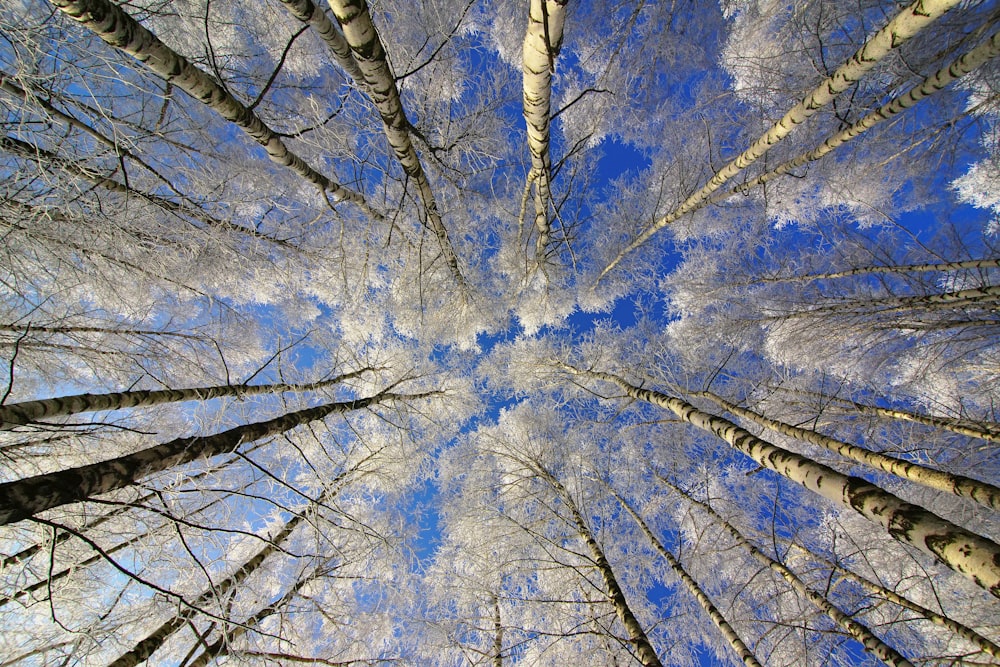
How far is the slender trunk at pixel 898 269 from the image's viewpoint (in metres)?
4.63

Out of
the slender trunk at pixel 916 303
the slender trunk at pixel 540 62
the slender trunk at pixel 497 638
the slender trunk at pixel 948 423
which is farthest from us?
the slender trunk at pixel 497 638

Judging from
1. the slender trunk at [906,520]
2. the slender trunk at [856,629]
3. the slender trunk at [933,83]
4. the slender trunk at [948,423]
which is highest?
the slender trunk at [933,83]

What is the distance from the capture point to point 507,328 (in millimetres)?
8492

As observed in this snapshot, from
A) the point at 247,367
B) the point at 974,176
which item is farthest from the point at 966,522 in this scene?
the point at 247,367

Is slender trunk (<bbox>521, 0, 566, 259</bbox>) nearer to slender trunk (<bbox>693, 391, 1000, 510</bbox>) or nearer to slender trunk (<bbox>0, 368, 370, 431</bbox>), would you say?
slender trunk (<bbox>693, 391, 1000, 510</bbox>)

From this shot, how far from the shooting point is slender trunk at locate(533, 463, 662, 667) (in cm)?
333

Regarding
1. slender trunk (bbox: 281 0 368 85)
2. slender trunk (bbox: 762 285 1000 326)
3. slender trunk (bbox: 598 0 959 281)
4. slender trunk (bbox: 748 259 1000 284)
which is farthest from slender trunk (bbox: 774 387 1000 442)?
slender trunk (bbox: 281 0 368 85)

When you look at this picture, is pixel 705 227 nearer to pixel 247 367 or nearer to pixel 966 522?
pixel 966 522

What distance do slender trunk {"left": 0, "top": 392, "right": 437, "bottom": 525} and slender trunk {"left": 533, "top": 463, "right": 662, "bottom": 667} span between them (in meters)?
3.90

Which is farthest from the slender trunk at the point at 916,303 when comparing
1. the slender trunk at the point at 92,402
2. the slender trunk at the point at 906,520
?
the slender trunk at the point at 92,402

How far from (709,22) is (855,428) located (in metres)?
7.13

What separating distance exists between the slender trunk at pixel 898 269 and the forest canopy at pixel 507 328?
0.07m

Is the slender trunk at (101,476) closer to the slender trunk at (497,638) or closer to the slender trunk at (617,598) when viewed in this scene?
the slender trunk at (617,598)

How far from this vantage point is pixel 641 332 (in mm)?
7465
